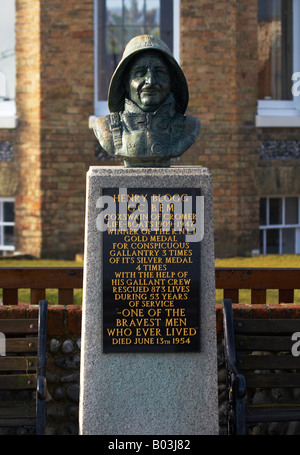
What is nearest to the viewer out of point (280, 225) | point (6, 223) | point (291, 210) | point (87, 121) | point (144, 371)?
point (144, 371)

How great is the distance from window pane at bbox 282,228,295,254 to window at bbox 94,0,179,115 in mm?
3488

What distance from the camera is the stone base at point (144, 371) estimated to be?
437 cm

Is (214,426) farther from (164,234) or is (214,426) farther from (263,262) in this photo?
(263,262)

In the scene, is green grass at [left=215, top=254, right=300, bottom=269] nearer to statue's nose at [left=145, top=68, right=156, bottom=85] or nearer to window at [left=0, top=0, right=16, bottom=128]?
window at [left=0, top=0, right=16, bottom=128]

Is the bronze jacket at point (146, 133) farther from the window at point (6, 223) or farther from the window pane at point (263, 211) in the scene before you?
the window pane at point (263, 211)

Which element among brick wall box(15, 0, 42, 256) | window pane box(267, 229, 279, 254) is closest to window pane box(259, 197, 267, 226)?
window pane box(267, 229, 279, 254)

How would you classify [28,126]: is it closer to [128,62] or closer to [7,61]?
[7,61]

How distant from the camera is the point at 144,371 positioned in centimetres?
440

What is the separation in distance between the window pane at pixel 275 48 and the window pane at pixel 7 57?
370 centimetres

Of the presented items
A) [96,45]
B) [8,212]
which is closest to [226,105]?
[96,45]

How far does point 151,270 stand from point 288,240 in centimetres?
683

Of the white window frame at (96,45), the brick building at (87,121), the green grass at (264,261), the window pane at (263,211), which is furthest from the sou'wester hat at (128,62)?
the window pane at (263,211)

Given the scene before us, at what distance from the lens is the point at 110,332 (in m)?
4.38
